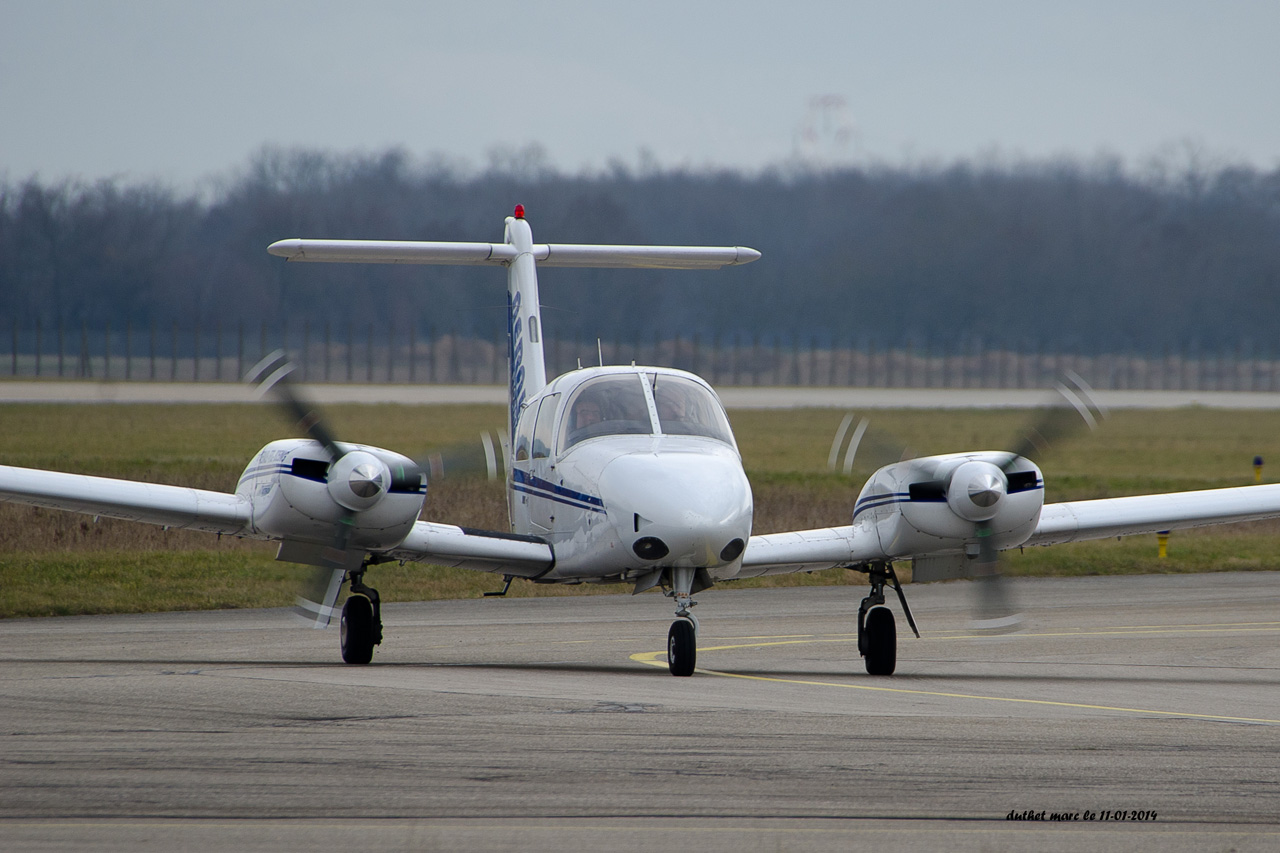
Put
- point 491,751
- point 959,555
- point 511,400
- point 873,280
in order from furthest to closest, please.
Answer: point 873,280 < point 511,400 < point 959,555 < point 491,751

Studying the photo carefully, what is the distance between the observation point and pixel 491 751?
8.48 meters

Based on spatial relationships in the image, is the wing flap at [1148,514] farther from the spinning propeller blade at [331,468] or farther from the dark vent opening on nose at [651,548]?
the spinning propeller blade at [331,468]

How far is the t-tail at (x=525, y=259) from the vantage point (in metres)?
16.1

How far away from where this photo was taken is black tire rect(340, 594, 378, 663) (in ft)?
44.1

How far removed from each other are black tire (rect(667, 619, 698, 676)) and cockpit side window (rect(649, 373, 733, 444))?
1.92 m

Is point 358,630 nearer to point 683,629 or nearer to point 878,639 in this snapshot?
point 683,629

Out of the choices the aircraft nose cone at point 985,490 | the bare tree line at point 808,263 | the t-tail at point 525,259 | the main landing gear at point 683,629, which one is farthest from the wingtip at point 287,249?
the bare tree line at point 808,263

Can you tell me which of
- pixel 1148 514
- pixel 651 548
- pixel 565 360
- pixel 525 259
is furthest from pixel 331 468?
pixel 565 360

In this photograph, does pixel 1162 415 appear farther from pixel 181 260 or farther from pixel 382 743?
pixel 382 743

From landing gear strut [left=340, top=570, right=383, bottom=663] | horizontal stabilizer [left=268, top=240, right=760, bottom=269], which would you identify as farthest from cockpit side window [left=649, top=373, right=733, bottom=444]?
landing gear strut [left=340, top=570, right=383, bottom=663]

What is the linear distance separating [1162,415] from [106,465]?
4709cm

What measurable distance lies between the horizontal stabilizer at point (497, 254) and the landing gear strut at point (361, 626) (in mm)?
3529

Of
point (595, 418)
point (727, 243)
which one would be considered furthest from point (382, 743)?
point (727, 243)

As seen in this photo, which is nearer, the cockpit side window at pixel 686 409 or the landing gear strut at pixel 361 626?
the cockpit side window at pixel 686 409
